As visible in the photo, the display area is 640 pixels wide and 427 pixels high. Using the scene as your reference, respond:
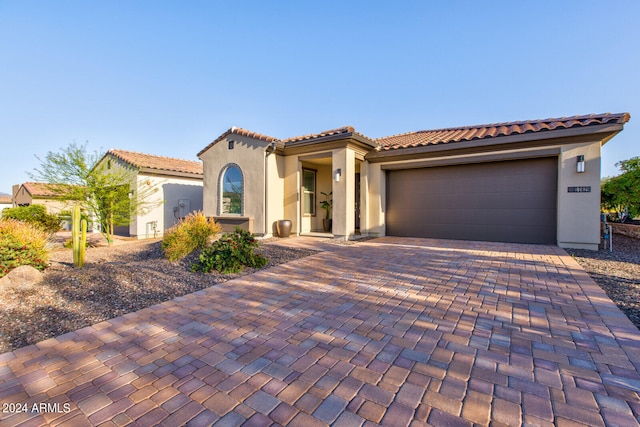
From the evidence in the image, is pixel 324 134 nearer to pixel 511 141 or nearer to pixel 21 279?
pixel 511 141

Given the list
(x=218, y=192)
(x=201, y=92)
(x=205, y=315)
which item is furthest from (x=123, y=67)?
(x=205, y=315)

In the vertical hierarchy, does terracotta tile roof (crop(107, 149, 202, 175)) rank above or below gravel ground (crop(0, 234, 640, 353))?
above

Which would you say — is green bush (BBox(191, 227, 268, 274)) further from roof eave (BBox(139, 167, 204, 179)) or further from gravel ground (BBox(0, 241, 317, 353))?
roof eave (BBox(139, 167, 204, 179))

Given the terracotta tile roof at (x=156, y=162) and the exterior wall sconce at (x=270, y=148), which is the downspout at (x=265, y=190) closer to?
the exterior wall sconce at (x=270, y=148)

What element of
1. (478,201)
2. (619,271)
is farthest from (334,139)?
(619,271)

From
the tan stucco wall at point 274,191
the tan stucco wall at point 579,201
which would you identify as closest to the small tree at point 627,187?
the tan stucco wall at point 579,201

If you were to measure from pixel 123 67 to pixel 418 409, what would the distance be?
1369 cm

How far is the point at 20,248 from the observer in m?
5.10

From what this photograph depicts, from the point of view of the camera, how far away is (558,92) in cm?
1141

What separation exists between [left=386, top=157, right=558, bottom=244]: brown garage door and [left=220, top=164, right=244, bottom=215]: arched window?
605 centimetres

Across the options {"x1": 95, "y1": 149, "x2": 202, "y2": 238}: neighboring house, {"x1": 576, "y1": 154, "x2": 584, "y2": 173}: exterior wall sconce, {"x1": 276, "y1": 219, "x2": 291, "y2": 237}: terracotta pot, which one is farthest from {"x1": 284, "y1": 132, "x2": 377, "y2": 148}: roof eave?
{"x1": 95, "y1": 149, "x2": 202, "y2": 238}: neighboring house

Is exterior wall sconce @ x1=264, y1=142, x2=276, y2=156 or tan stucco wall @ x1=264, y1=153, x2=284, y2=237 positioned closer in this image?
exterior wall sconce @ x1=264, y1=142, x2=276, y2=156

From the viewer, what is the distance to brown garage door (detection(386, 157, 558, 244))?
9.02m

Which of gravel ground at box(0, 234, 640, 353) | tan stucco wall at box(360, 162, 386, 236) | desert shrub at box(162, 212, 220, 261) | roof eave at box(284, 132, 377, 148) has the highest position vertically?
roof eave at box(284, 132, 377, 148)
